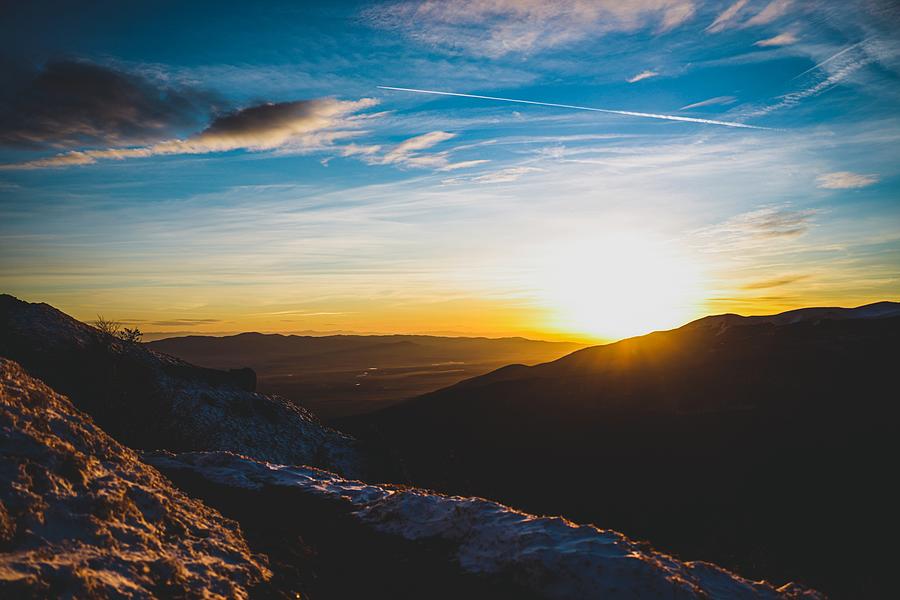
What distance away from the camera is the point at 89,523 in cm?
616

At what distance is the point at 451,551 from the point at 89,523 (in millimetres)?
5497

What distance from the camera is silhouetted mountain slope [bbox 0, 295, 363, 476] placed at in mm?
26406

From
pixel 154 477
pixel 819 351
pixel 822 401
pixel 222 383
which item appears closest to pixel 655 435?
pixel 822 401

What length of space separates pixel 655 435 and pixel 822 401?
15060mm

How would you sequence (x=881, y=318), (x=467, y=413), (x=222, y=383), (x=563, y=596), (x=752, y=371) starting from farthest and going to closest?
(x=881, y=318)
(x=467, y=413)
(x=752, y=371)
(x=222, y=383)
(x=563, y=596)

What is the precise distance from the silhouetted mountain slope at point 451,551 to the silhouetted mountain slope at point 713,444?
6.62m

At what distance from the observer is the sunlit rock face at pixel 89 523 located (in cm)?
518

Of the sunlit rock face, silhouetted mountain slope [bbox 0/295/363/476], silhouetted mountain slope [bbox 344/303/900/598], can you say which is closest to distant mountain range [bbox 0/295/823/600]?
the sunlit rock face

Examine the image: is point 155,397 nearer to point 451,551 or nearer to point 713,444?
point 451,551

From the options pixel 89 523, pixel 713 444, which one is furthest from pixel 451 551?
pixel 713 444

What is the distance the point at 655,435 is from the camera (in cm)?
3888

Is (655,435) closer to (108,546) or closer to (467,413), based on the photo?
(467,413)

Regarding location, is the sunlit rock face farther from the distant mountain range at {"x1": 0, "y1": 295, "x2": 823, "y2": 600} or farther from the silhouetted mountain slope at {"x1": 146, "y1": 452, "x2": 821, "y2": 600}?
the silhouetted mountain slope at {"x1": 146, "y1": 452, "x2": 821, "y2": 600}

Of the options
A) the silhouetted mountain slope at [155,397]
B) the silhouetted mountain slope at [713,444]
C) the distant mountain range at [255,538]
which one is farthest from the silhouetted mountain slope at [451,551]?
the silhouetted mountain slope at [155,397]
